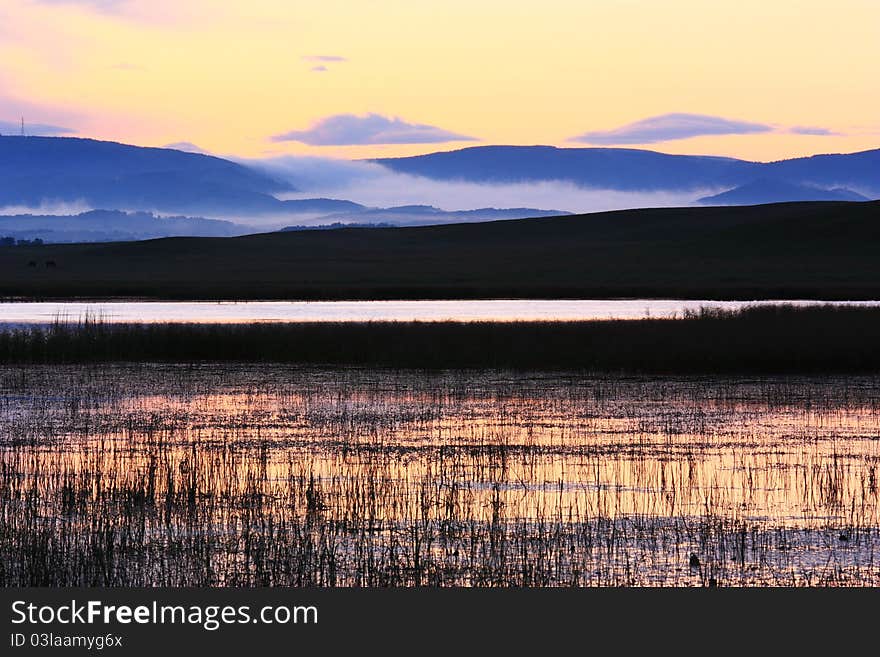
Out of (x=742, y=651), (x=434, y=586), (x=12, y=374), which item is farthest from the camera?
(x=12, y=374)

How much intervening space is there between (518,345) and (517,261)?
79149 millimetres

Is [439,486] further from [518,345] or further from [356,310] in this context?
[356,310]

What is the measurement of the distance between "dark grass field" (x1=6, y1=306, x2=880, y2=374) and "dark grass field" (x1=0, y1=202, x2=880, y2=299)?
32.6 meters

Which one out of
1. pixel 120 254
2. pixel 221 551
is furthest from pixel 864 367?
pixel 120 254

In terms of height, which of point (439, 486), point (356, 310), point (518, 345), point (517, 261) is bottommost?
point (439, 486)

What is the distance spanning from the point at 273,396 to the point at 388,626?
653 inches

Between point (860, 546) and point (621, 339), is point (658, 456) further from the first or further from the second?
point (621, 339)

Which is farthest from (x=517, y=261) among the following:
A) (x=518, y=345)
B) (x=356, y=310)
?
(x=518, y=345)

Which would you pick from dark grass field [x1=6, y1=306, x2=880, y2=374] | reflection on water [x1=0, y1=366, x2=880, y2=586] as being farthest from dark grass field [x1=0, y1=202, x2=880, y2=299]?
reflection on water [x1=0, y1=366, x2=880, y2=586]

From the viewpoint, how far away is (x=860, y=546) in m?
14.4

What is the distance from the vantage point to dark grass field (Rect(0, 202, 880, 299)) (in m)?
83.4

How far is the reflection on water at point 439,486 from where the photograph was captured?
44.4 ft

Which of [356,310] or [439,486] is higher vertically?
[356,310]

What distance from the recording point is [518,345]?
119ft
